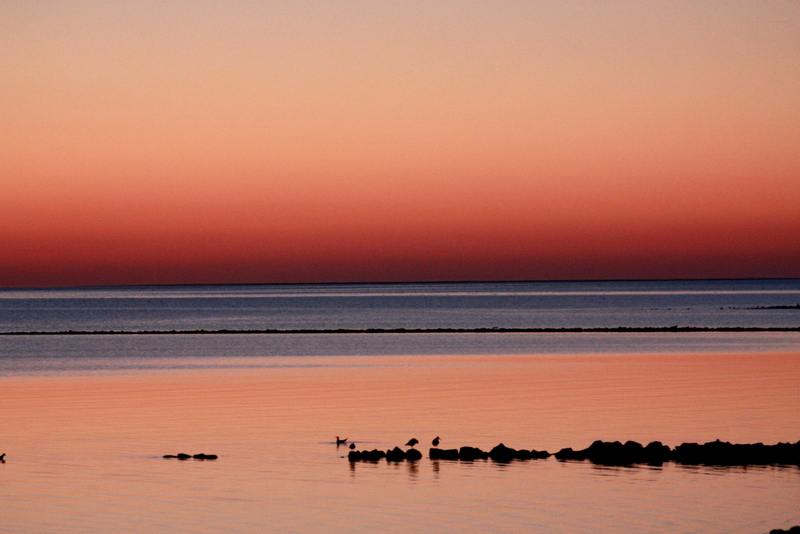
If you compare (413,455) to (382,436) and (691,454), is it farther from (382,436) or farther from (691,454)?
(691,454)

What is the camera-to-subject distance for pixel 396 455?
2059 centimetres

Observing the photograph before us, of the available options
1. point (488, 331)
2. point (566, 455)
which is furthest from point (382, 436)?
point (488, 331)

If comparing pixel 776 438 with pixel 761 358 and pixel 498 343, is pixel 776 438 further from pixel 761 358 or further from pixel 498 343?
pixel 498 343

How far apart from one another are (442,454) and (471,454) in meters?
0.56

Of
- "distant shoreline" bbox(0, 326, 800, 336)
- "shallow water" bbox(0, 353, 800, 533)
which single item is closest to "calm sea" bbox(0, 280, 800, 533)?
"shallow water" bbox(0, 353, 800, 533)

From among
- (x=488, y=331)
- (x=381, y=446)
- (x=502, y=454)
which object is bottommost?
(x=502, y=454)

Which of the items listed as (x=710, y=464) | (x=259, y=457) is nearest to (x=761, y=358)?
(x=710, y=464)

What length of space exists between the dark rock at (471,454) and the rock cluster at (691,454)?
1408mm

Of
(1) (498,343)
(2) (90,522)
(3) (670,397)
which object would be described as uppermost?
(1) (498,343)

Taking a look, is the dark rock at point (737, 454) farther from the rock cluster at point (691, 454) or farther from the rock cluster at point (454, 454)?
the rock cluster at point (454, 454)

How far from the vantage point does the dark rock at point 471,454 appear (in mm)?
20469

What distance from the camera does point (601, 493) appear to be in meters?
17.3

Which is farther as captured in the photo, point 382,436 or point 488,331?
point 488,331

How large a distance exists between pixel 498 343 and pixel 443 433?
37.5 metres
